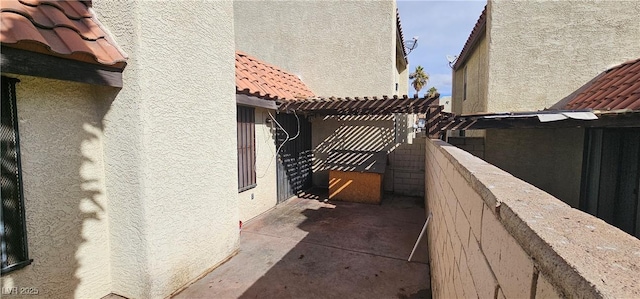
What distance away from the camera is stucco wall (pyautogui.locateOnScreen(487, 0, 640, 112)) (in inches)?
297

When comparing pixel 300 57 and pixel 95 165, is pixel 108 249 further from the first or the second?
pixel 300 57

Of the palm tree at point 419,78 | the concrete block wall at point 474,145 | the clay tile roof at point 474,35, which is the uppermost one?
the palm tree at point 419,78

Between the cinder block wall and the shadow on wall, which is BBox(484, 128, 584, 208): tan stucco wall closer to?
the shadow on wall

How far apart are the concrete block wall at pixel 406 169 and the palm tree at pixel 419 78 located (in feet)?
105

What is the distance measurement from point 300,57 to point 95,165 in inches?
360

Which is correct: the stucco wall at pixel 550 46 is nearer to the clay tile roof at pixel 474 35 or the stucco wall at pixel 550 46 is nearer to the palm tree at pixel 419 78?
the clay tile roof at pixel 474 35

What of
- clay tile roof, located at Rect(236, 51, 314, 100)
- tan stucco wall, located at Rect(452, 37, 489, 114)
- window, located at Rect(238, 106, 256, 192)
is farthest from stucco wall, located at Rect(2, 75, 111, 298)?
tan stucco wall, located at Rect(452, 37, 489, 114)

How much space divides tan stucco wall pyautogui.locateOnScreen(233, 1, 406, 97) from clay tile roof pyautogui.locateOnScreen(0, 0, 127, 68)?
836 cm

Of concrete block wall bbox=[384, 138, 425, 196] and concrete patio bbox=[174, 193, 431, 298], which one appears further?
A: concrete block wall bbox=[384, 138, 425, 196]

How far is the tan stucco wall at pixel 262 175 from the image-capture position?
7.56 metres

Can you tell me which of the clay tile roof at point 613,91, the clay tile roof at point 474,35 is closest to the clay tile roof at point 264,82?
the clay tile roof at point 474,35

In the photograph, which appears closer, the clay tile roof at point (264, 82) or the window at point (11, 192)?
the window at point (11, 192)

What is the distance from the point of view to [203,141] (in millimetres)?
4844

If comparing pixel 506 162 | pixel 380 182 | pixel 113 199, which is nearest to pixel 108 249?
pixel 113 199
